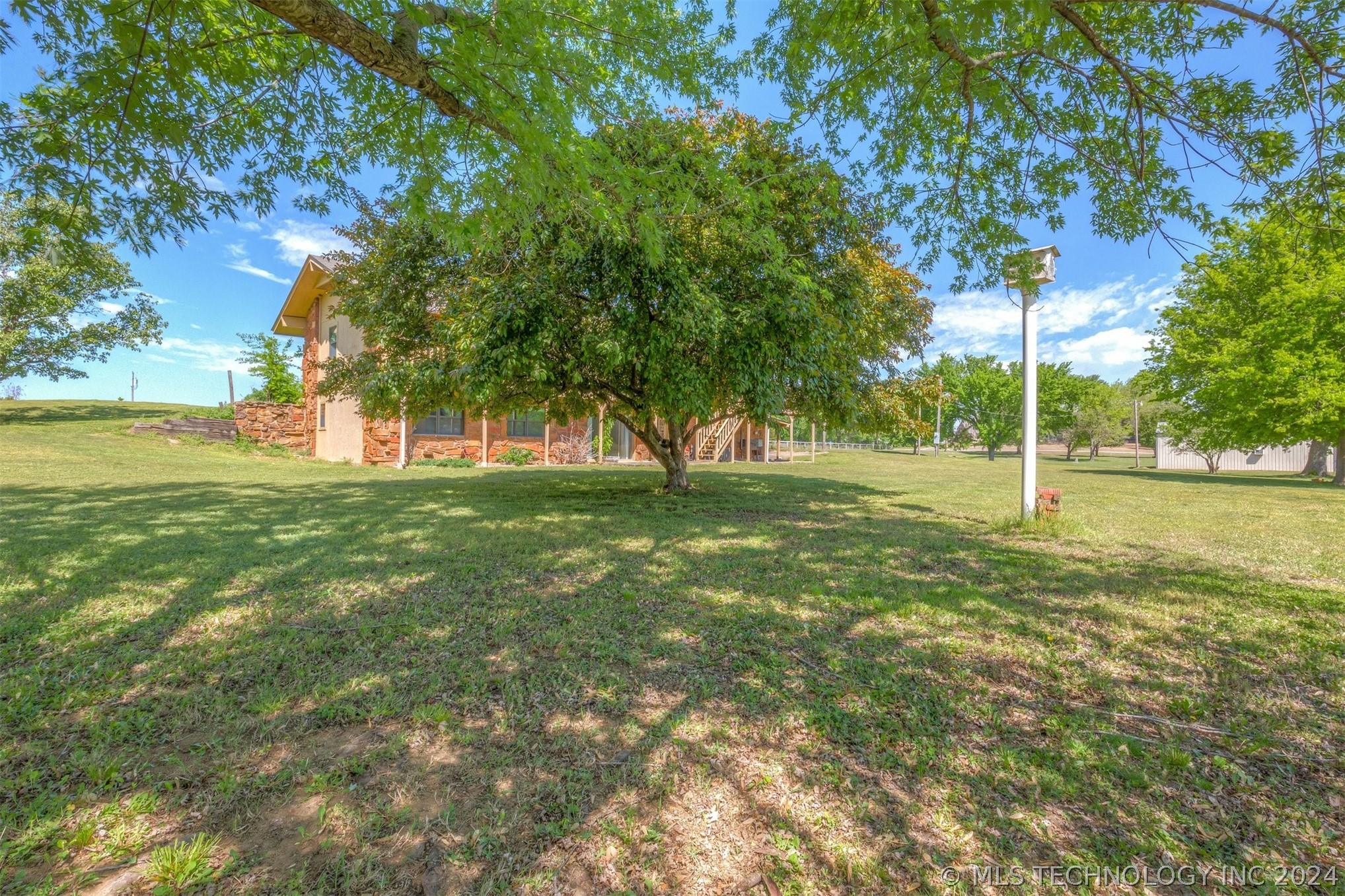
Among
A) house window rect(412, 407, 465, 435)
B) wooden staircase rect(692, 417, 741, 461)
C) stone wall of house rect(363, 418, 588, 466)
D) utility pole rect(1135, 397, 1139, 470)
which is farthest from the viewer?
utility pole rect(1135, 397, 1139, 470)

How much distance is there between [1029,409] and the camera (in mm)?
6734

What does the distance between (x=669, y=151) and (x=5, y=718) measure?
22.6 ft

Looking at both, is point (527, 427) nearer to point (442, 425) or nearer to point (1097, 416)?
point (442, 425)

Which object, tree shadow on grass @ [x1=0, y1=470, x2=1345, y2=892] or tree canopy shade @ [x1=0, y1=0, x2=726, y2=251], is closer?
tree shadow on grass @ [x1=0, y1=470, x2=1345, y2=892]

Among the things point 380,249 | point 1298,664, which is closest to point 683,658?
point 1298,664

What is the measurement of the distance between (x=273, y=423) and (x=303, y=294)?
15.7ft

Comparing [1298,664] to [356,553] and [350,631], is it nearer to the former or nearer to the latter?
[350,631]

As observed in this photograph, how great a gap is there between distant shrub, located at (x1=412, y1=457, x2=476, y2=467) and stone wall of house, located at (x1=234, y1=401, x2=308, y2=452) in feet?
18.9

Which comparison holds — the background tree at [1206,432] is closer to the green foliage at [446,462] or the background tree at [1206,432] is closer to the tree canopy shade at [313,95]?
the tree canopy shade at [313,95]

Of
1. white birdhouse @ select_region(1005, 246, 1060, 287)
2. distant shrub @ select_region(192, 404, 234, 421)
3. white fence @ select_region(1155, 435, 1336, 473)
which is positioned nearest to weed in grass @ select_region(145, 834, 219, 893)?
white birdhouse @ select_region(1005, 246, 1060, 287)

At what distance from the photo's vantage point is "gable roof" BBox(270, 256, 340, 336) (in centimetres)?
1505

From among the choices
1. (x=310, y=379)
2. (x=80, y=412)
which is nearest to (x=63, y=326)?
(x=80, y=412)

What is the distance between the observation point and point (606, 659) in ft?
9.48

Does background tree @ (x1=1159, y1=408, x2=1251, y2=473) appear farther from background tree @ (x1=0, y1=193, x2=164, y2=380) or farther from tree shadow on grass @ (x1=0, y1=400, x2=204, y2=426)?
tree shadow on grass @ (x1=0, y1=400, x2=204, y2=426)
